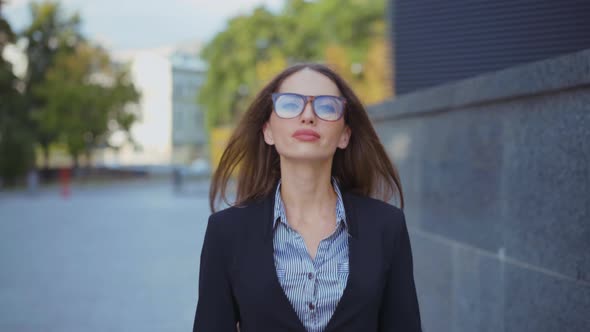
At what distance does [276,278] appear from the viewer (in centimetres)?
209

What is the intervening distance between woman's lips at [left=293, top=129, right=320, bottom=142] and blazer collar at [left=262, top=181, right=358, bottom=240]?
0.78ft

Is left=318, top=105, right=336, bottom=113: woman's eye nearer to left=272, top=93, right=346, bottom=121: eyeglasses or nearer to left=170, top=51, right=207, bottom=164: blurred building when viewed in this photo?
left=272, top=93, right=346, bottom=121: eyeglasses

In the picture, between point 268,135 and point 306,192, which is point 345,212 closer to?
point 306,192

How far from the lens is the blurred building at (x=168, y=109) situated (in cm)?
7000

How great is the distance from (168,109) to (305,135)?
69.5 metres

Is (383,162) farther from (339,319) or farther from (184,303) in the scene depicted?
(184,303)

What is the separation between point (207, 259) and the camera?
7.20ft

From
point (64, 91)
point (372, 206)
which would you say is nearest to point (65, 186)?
point (64, 91)

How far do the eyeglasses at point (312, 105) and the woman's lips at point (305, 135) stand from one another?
58 mm

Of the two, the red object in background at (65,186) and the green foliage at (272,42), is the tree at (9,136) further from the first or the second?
the green foliage at (272,42)

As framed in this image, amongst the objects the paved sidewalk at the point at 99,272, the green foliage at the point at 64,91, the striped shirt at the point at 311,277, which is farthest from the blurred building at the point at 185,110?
the striped shirt at the point at 311,277

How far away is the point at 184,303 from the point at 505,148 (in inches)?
157

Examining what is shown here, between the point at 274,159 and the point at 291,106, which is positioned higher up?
the point at 291,106

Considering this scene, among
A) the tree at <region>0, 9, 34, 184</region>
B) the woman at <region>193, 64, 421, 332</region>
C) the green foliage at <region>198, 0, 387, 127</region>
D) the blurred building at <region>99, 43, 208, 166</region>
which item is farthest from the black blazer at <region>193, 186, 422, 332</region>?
the blurred building at <region>99, 43, 208, 166</region>
